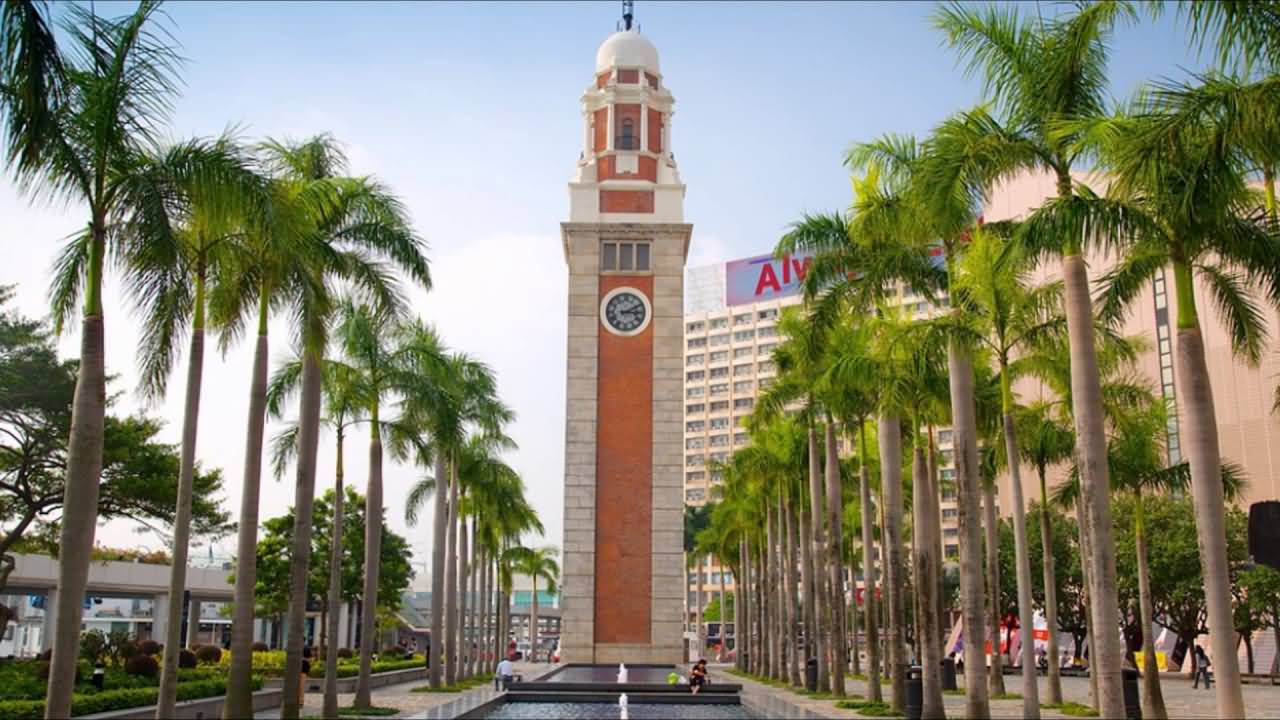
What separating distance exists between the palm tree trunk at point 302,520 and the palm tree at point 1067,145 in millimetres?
12215

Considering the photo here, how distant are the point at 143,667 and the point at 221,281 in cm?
1259

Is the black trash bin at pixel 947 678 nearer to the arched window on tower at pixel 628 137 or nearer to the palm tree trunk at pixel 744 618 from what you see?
the palm tree trunk at pixel 744 618

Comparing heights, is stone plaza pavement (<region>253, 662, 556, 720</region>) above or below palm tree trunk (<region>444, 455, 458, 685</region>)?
below

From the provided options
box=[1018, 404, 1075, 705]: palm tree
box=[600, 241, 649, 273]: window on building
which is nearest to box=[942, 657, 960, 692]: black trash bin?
box=[1018, 404, 1075, 705]: palm tree

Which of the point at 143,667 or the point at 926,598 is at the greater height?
the point at 926,598

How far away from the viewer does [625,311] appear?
194ft

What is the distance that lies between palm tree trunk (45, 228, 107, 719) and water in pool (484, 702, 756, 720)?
15.8 metres

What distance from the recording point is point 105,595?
60469 mm

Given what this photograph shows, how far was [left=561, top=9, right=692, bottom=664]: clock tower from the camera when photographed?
2229 inches

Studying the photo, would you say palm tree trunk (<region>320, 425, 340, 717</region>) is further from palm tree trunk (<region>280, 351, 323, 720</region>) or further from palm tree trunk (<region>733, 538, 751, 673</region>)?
palm tree trunk (<region>733, 538, 751, 673</region>)

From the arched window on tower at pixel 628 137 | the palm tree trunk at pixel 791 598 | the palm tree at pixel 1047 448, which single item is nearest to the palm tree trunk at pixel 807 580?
the palm tree trunk at pixel 791 598

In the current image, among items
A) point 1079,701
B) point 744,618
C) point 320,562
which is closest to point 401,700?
point 1079,701

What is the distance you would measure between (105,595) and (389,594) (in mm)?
13605

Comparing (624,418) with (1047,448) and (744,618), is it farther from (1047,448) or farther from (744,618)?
(1047,448)
